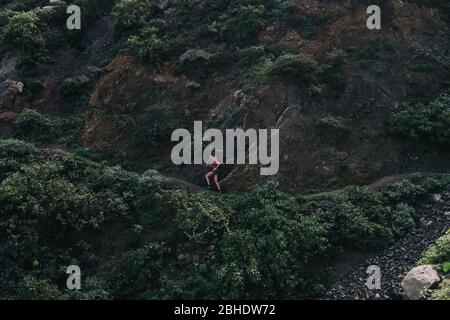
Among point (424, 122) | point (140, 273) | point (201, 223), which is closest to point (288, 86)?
point (424, 122)

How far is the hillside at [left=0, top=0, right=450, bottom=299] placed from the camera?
15992 millimetres

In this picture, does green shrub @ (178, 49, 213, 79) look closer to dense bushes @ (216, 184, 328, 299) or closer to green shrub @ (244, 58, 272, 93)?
green shrub @ (244, 58, 272, 93)

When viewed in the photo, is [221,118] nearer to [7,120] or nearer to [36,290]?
[7,120]

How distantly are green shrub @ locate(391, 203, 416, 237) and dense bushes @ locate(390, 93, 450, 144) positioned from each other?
336 cm

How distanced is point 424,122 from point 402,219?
453cm

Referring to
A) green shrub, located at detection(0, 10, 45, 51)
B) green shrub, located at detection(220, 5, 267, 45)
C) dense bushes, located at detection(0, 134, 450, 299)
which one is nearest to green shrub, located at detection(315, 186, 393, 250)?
dense bushes, located at detection(0, 134, 450, 299)

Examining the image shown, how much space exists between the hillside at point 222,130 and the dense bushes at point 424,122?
7cm

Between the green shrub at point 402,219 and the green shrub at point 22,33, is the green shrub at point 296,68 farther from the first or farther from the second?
the green shrub at point 22,33

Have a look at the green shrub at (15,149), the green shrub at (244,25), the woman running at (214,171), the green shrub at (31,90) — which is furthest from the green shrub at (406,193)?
the green shrub at (31,90)

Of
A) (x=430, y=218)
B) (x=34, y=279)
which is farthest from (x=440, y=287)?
(x=34, y=279)

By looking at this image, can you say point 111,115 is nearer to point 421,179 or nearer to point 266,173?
point 266,173

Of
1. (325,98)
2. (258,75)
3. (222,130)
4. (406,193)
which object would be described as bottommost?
(406,193)

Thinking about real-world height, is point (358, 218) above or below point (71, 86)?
below

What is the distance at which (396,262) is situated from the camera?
16094mm
